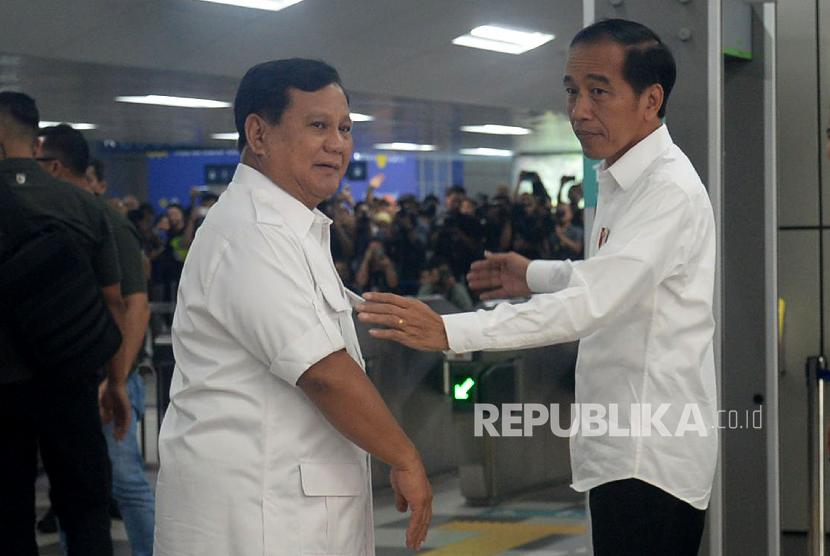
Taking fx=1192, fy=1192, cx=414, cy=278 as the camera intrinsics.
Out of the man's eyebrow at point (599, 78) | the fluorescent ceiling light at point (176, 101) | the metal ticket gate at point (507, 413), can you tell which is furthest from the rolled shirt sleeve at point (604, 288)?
the fluorescent ceiling light at point (176, 101)

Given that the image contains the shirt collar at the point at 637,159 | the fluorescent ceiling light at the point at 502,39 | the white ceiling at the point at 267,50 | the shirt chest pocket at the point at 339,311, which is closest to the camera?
the shirt chest pocket at the point at 339,311

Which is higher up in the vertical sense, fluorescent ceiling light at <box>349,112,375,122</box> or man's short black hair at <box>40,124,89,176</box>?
fluorescent ceiling light at <box>349,112,375,122</box>

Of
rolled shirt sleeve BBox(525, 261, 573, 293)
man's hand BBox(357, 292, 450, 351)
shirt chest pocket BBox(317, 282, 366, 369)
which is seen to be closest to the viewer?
shirt chest pocket BBox(317, 282, 366, 369)

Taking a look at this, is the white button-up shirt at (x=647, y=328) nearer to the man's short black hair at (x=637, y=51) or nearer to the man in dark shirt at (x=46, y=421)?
the man's short black hair at (x=637, y=51)

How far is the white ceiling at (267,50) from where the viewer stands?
9.27 m

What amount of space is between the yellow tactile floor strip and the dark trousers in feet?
7.20

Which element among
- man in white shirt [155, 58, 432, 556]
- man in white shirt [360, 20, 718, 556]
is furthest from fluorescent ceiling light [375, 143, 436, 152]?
man in white shirt [155, 58, 432, 556]

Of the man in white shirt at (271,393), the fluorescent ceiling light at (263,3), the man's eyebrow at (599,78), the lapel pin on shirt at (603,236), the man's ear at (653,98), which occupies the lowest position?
the man in white shirt at (271,393)

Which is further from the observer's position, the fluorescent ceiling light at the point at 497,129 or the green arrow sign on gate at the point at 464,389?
the fluorescent ceiling light at the point at 497,129

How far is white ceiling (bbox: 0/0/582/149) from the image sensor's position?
9266 millimetres

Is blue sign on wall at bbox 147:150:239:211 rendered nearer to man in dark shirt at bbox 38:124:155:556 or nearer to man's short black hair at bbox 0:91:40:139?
man in dark shirt at bbox 38:124:155:556

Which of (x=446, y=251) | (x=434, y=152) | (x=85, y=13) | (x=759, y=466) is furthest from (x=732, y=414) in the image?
(x=434, y=152)

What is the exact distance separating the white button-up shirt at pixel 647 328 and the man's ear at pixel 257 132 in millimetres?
473

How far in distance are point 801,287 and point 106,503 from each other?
2.81 meters
